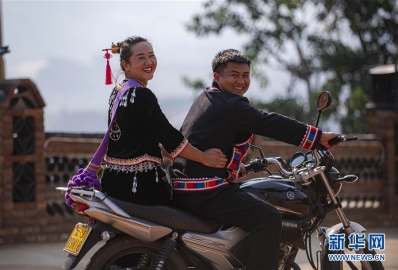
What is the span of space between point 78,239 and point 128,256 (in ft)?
1.20

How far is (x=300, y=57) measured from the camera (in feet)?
81.9

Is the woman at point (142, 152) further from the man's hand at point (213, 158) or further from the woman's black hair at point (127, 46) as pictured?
the woman's black hair at point (127, 46)

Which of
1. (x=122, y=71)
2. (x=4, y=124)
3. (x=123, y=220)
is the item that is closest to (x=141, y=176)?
(x=123, y=220)

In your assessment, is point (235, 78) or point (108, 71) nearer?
point (235, 78)

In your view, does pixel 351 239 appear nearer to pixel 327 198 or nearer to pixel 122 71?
pixel 327 198

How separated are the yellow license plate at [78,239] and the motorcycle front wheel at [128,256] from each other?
0.41 feet

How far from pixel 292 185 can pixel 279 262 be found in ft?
1.64

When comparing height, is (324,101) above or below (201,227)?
above

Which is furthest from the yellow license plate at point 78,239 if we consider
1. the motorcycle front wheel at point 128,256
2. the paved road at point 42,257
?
the paved road at point 42,257

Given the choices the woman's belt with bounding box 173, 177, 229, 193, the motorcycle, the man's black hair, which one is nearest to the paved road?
the motorcycle

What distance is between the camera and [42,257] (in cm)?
918

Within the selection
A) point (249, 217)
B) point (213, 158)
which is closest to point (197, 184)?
point (213, 158)

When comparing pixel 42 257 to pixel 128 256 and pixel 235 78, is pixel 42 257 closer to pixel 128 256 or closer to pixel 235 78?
pixel 128 256

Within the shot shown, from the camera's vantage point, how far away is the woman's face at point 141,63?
17.9 feet
